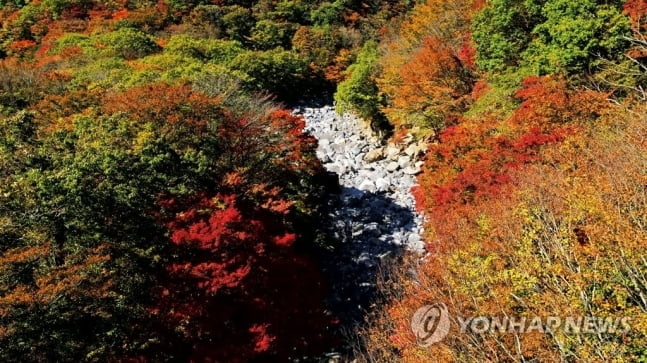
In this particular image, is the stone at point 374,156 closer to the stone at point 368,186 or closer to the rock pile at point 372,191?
the rock pile at point 372,191

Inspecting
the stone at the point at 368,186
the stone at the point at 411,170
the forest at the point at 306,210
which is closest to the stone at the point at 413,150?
the stone at the point at 411,170

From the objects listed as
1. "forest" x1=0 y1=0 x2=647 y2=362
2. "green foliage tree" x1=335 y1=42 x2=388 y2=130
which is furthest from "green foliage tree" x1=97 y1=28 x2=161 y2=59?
"green foliage tree" x1=335 y1=42 x2=388 y2=130

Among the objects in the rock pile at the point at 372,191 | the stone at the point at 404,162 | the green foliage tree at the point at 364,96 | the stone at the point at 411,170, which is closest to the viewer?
the rock pile at the point at 372,191

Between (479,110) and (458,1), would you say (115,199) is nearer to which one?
(479,110)

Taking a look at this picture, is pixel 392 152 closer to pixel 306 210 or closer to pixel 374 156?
pixel 374 156

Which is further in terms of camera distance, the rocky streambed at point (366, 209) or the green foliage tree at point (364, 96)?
the green foliage tree at point (364, 96)

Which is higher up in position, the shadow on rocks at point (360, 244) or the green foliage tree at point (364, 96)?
the green foliage tree at point (364, 96)

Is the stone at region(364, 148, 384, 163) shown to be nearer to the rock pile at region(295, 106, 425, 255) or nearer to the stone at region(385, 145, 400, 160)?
the rock pile at region(295, 106, 425, 255)
